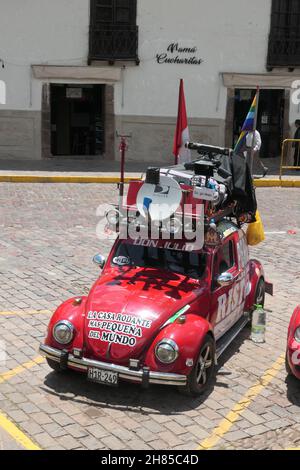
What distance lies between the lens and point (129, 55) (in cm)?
2184

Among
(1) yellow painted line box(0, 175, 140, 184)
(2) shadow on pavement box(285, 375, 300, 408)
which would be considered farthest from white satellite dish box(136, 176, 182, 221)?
(1) yellow painted line box(0, 175, 140, 184)

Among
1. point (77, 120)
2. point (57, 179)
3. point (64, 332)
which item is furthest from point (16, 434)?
point (77, 120)

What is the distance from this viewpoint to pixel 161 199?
7.42 meters

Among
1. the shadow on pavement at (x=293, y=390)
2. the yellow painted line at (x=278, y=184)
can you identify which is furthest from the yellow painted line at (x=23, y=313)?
the yellow painted line at (x=278, y=184)

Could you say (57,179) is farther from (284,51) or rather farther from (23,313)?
(23,313)

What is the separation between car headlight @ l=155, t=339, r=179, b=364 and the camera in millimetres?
6402

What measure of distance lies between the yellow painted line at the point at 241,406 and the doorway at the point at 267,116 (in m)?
17.0

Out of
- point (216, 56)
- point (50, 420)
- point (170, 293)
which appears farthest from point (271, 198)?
point (50, 420)

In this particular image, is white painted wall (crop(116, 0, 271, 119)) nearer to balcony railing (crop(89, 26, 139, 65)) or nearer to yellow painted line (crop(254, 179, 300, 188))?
balcony railing (crop(89, 26, 139, 65))

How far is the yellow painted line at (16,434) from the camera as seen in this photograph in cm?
581

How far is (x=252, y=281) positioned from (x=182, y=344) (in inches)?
109

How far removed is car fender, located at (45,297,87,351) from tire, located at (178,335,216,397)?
117cm

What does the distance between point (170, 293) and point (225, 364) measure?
1296mm
